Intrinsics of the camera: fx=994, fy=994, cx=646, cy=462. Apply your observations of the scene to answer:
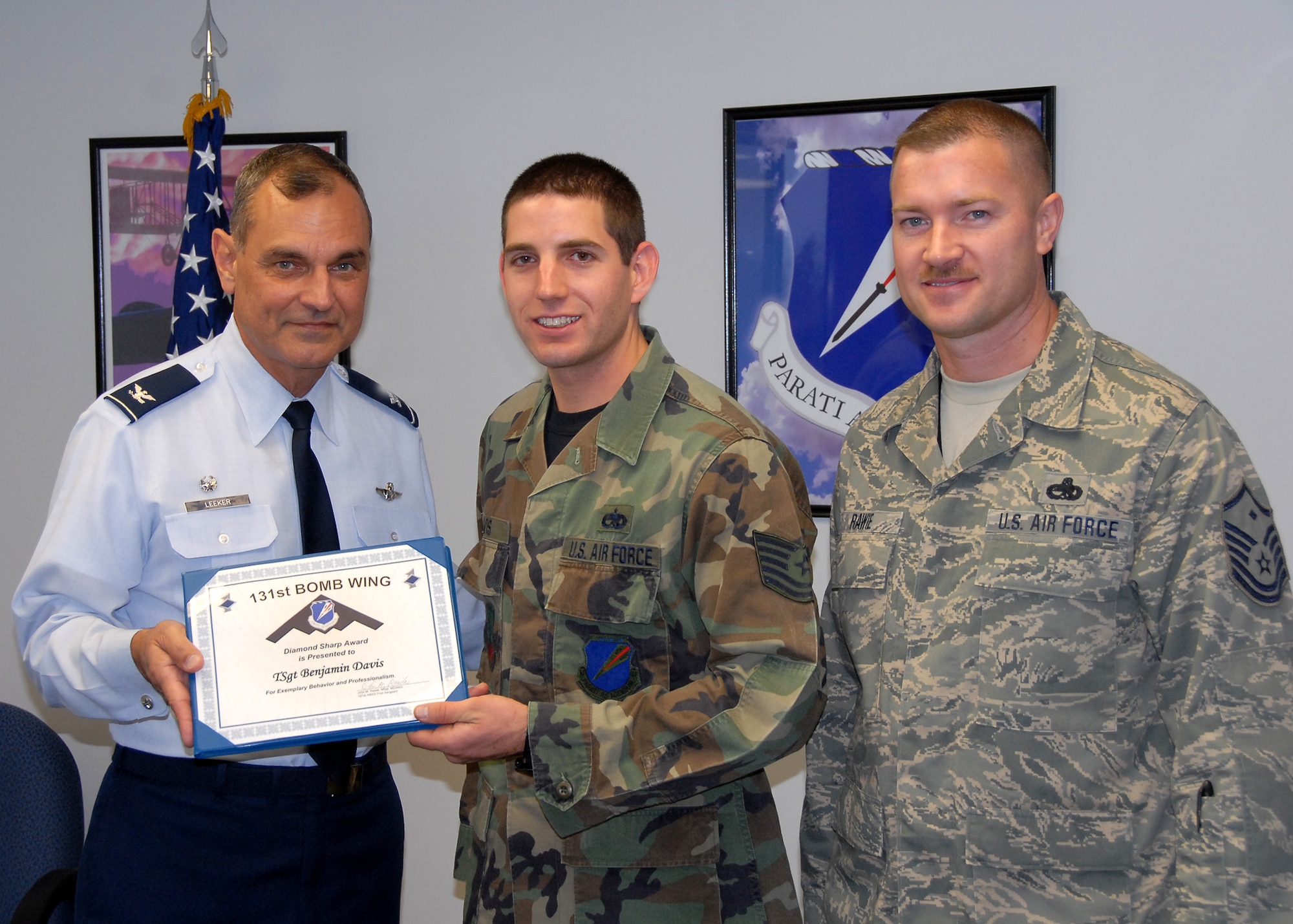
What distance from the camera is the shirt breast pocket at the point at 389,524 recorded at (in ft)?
6.21

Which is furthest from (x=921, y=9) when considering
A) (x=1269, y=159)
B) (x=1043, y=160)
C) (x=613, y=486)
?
(x=613, y=486)

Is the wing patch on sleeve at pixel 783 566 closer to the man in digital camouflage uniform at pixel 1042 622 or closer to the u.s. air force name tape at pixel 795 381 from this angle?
the man in digital camouflage uniform at pixel 1042 622

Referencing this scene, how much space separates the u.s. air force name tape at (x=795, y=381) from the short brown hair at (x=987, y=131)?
1201mm

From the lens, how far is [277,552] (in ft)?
5.84

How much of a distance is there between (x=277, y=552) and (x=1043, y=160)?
1.47 m

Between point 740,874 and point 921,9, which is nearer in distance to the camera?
point 740,874

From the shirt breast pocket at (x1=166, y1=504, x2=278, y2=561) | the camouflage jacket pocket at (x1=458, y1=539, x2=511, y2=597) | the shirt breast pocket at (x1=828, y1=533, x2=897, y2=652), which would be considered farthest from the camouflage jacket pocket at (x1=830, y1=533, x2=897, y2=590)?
the shirt breast pocket at (x1=166, y1=504, x2=278, y2=561)

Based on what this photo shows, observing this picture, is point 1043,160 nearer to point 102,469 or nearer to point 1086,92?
point 1086,92

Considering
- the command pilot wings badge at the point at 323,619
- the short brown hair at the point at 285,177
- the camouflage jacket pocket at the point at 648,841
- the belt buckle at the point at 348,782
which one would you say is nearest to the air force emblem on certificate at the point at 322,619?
the command pilot wings badge at the point at 323,619

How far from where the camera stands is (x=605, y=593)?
1608mm

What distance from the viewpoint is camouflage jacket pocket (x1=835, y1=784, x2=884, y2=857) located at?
159cm

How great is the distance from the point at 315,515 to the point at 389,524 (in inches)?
7.0

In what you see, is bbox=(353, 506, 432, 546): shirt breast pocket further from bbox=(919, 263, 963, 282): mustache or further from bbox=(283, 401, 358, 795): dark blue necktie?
bbox=(919, 263, 963, 282): mustache

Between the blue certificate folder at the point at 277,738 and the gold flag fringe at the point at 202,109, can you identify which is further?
the gold flag fringe at the point at 202,109
